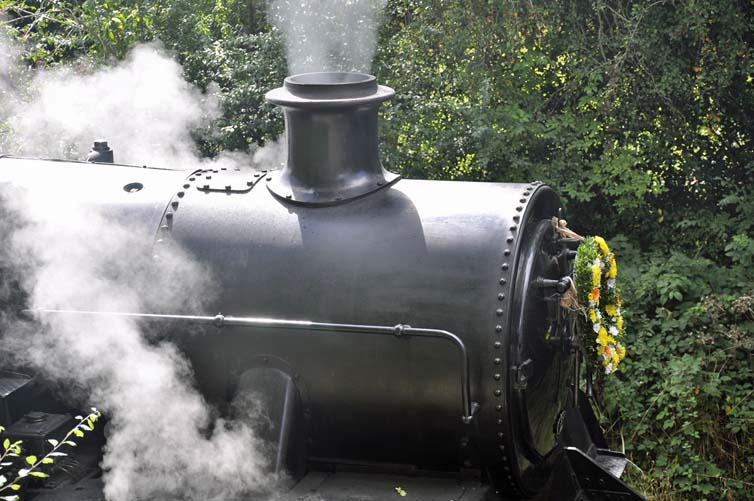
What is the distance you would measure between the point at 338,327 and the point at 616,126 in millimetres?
4620

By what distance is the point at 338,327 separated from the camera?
12.4ft

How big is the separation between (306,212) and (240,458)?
1.06 meters

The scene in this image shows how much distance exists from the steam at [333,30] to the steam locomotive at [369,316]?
207cm

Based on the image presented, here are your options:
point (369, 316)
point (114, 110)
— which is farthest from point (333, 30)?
point (369, 316)

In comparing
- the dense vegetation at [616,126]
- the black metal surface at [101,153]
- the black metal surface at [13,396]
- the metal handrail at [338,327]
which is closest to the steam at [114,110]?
the dense vegetation at [616,126]

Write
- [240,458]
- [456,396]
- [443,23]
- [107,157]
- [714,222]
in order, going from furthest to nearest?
[443,23], [714,222], [107,157], [240,458], [456,396]

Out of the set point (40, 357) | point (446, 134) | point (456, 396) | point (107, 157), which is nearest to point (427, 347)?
point (456, 396)

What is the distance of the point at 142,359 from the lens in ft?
13.5

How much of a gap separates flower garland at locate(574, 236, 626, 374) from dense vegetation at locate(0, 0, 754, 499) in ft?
7.65

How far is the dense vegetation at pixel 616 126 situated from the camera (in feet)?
22.2

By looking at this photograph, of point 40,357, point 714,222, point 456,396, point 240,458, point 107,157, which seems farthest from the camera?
point 714,222

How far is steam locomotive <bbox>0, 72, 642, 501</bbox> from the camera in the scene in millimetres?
3721

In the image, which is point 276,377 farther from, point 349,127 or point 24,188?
point 24,188

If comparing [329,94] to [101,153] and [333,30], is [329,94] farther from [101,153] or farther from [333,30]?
[333,30]
